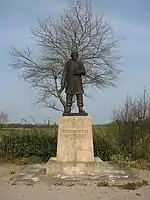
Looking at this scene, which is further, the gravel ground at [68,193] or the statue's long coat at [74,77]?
the statue's long coat at [74,77]

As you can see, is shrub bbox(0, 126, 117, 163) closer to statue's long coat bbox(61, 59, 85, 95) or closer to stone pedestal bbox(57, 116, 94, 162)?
stone pedestal bbox(57, 116, 94, 162)

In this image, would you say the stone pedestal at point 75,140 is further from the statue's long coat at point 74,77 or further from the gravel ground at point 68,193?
the gravel ground at point 68,193

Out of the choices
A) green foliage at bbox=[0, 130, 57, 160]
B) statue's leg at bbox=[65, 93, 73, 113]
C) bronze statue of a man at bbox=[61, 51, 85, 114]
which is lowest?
green foliage at bbox=[0, 130, 57, 160]

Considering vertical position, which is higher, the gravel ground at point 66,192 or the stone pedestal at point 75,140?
the stone pedestal at point 75,140

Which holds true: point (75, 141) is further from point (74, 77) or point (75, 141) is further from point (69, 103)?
point (74, 77)

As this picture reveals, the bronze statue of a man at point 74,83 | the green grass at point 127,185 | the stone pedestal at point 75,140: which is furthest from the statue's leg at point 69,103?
the green grass at point 127,185

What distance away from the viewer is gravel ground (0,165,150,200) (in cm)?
904

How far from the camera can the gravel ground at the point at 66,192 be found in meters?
9.04

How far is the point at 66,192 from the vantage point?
9.66m

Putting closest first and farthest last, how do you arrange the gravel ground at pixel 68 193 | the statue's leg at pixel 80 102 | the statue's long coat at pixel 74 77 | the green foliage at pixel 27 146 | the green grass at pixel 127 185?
the gravel ground at pixel 68 193 < the green grass at pixel 127 185 < the statue's leg at pixel 80 102 < the statue's long coat at pixel 74 77 < the green foliage at pixel 27 146

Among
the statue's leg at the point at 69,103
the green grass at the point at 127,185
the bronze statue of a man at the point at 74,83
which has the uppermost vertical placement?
the bronze statue of a man at the point at 74,83

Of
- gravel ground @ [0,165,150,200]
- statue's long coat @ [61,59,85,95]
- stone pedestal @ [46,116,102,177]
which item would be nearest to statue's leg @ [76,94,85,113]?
statue's long coat @ [61,59,85,95]

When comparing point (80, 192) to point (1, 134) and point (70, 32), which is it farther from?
point (70, 32)

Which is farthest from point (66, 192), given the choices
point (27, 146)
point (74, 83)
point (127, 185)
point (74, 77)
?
point (27, 146)
